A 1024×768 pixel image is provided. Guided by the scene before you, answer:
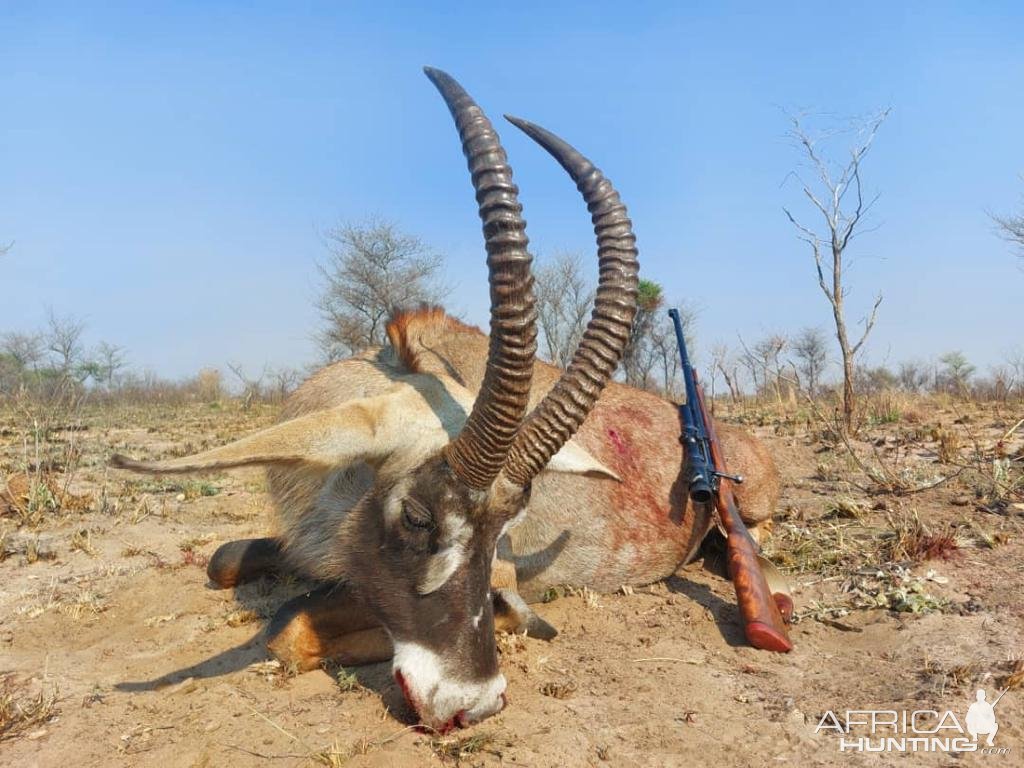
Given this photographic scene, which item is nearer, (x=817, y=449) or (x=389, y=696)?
(x=389, y=696)

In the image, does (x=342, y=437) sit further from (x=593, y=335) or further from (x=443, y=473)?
(x=593, y=335)

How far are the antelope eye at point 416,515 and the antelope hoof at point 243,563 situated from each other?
201 cm

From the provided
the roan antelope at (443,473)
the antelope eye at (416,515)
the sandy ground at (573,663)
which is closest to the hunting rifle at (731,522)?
the sandy ground at (573,663)

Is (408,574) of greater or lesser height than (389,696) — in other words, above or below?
above

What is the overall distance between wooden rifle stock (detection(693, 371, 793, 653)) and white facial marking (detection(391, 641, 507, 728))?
5.58ft

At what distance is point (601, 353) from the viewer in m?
3.80

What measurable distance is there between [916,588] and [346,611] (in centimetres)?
341

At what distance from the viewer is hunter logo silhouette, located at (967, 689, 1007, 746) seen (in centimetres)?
310

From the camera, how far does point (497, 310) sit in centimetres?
332

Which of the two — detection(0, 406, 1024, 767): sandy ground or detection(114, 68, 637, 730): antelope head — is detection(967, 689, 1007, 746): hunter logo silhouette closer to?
detection(0, 406, 1024, 767): sandy ground

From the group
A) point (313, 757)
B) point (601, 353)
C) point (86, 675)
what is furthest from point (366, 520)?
point (86, 675)

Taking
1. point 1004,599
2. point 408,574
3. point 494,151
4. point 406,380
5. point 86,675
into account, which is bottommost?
point 86,675

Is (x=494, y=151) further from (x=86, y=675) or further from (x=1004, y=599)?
(x=1004, y=599)

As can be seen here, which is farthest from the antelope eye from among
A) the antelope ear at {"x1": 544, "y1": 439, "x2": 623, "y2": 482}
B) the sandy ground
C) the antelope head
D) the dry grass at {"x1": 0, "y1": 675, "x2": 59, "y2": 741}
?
the dry grass at {"x1": 0, "y1": 675, "x2": 59, "y2": 741}
